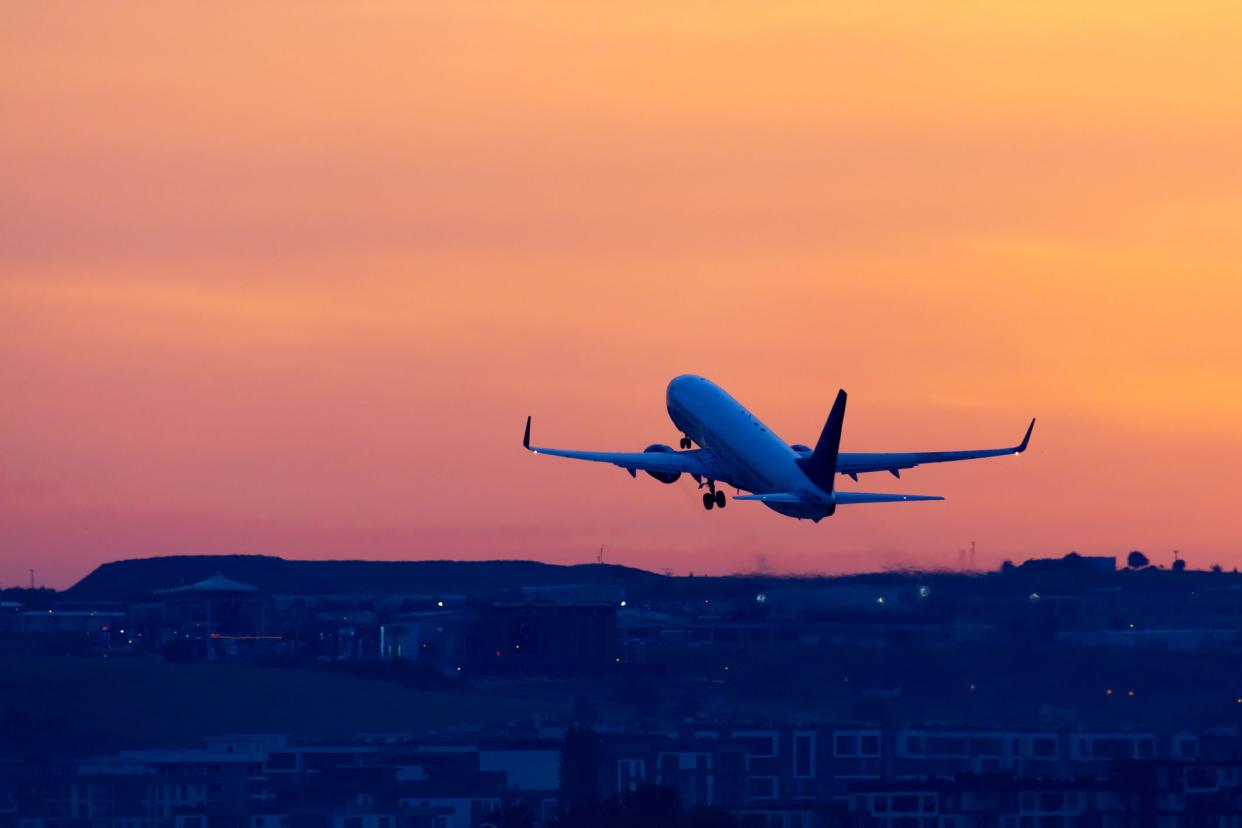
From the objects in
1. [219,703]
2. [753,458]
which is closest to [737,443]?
[753,458]

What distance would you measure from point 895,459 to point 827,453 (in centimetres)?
1093

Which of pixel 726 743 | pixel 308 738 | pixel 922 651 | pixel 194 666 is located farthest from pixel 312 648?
pixel 922 651

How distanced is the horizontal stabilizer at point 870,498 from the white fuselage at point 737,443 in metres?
0.54

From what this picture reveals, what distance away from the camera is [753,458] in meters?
114

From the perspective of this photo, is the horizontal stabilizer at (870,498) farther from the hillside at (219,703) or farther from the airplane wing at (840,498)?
the hillside at (219,703)

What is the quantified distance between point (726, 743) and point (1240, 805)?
1035 inches

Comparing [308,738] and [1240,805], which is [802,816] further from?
[308,738]

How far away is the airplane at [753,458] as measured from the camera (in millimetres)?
109062

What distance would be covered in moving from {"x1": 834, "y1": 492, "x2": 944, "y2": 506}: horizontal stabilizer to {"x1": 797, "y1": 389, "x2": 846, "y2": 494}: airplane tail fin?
33.4 inches

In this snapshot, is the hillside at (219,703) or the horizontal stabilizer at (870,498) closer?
the horizontal stabilizer at (870,498)

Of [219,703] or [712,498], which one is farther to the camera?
[219,703]

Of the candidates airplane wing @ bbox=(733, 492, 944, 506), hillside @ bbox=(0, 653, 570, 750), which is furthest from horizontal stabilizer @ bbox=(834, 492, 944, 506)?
hillside @ bbox=(0, 653, 570, 750)

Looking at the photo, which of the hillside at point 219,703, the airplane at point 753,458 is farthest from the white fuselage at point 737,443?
the hillside at point 219,703

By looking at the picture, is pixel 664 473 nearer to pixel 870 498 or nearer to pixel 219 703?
pixel 870 498
